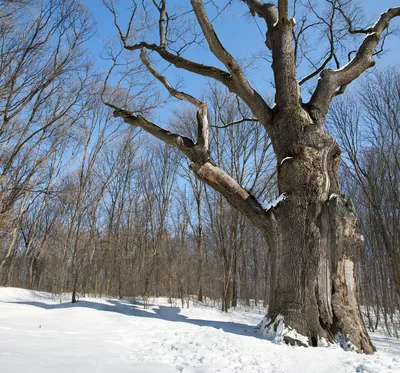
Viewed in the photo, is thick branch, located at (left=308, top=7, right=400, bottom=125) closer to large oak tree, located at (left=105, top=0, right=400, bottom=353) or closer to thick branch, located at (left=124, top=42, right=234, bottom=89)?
large oak tree, located at (left=105, top=0, right=400, bottom=353)

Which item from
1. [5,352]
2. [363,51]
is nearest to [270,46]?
[363,51]

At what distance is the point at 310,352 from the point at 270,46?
509cm

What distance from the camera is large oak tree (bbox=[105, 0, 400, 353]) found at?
397cm

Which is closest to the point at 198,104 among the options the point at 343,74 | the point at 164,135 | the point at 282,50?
the point at 164,135

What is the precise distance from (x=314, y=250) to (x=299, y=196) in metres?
0.78

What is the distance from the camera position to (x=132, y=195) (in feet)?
63.9

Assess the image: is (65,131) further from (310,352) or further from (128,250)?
(310,352)

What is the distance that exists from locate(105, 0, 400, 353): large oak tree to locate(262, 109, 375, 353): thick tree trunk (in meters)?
0.01

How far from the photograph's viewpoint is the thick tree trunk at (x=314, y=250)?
12.8ft

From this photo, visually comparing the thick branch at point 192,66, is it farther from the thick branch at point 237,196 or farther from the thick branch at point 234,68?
the thick branch at point 237,196

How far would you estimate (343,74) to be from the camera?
17.3ft

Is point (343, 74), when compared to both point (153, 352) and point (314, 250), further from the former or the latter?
point (153, 352)

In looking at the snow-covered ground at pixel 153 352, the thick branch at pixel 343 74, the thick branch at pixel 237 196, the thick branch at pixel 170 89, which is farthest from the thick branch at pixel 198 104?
the snow-covered ground at pixel 153 352

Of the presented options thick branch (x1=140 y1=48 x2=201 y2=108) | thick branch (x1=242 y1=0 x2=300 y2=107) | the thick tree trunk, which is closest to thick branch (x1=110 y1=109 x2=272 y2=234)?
the thick tree trunk
